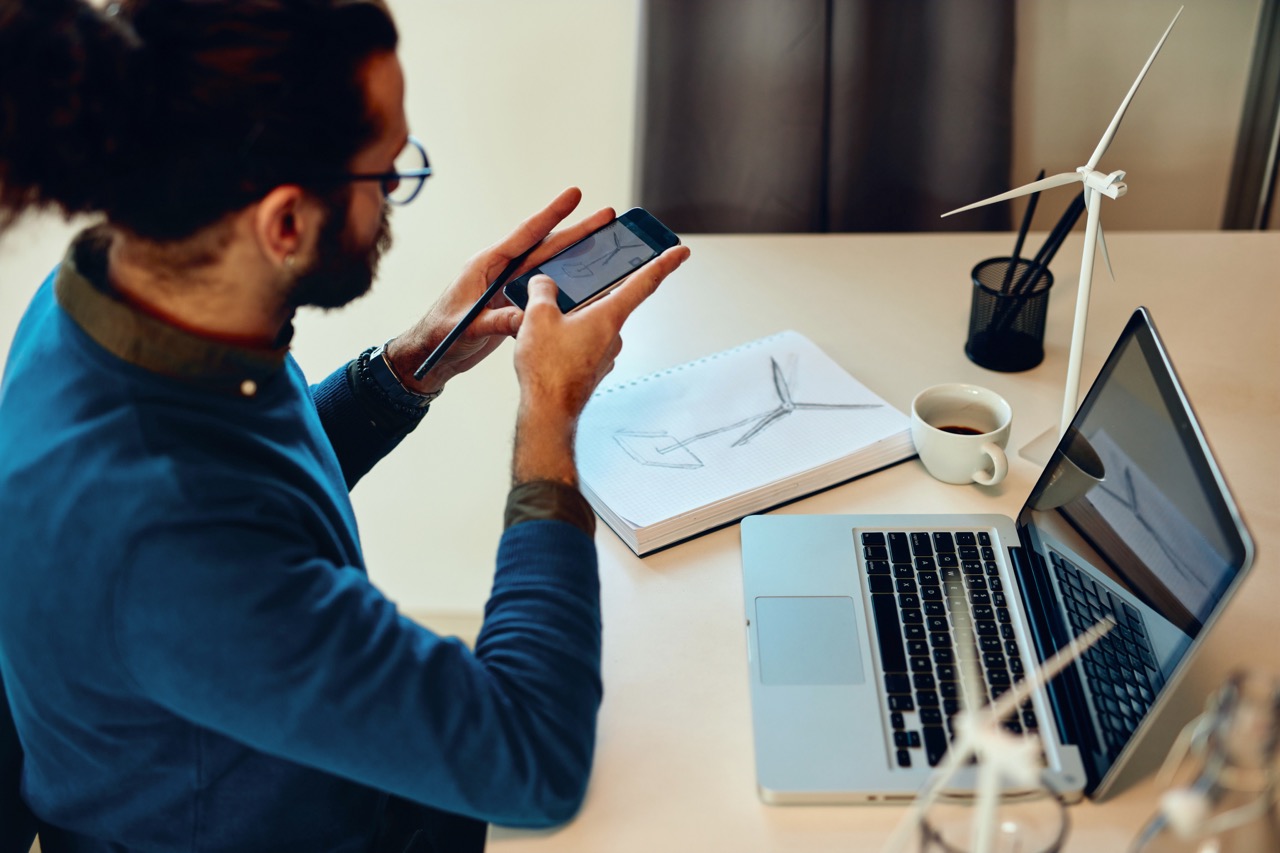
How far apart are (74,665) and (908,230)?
139 centimetres

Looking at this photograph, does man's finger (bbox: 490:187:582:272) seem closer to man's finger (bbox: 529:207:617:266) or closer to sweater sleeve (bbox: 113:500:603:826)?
man's finger (bbox: 529:207:617:266)

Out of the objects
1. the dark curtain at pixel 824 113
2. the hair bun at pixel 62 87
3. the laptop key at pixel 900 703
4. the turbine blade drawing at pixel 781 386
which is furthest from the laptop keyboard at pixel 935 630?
the dark curtain at pixel 824 113

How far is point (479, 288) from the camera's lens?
113cm

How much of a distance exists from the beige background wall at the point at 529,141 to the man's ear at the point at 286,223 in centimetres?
113

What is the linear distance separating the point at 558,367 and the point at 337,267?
19cm

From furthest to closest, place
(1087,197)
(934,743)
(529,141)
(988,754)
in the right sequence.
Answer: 1. (529,141)
2. (1087,197)
3. (934,743)
4. (988,754)

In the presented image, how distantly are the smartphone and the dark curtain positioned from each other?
619mm

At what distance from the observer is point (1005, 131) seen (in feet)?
5.51

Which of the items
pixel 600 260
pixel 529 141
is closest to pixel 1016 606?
pixel 600 260

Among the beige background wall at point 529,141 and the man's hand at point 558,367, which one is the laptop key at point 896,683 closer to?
the man's hand at point 558,367

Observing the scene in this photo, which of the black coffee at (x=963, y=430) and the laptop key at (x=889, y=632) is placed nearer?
the laptop key at (x=889, y=632)

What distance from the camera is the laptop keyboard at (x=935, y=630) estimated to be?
816mm

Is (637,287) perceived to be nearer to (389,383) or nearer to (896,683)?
(389,383)

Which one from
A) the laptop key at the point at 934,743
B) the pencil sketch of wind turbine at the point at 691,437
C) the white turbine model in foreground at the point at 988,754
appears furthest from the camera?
the pencil sketch of wind turbine at the point at 691,437
